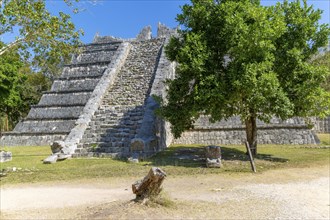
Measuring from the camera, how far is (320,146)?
14.6 metres

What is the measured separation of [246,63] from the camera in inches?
408

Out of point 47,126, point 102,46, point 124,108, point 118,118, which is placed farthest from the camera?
point 102,46

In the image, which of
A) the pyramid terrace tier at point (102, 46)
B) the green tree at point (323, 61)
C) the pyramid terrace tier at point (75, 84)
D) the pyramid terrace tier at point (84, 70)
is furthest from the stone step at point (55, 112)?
the green tree at point (323, 61)

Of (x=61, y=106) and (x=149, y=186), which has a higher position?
(x=61, y=106)

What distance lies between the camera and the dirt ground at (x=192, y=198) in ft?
16.9

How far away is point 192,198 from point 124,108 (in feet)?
32.4

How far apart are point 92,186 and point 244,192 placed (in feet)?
12.5

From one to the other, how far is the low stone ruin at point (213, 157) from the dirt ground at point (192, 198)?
1.12m

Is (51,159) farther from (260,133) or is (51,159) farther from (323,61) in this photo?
(323,61)

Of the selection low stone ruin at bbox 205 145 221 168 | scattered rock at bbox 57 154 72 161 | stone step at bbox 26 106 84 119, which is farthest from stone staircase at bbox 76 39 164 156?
low stone ruin at bbox 205 145 221 168

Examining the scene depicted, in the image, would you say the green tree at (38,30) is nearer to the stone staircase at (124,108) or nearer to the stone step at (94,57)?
the stone staircase at (124,108)

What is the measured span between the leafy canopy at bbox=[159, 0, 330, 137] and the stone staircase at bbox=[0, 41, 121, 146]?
8201 mm

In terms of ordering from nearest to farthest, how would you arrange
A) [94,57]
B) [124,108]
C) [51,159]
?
[51,159]
[124,108]
[94,57]

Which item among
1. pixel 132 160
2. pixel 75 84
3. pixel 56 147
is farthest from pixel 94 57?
pixel 132 160
